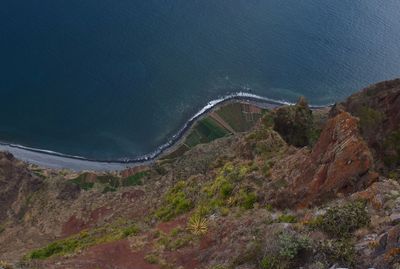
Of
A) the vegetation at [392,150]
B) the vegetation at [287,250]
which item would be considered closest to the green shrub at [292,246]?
the vegetation at [287,250]

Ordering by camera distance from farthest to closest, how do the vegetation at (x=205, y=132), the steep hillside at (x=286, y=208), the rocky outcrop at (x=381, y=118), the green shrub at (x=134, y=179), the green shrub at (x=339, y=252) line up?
the vegetation at (x=205, y=132), the green shrub at (x=134, y=179), the rocky outcrop at (x=381, y=118), the steep hillside at (x=286, y=208), the green shrub at (x=339, y=252)

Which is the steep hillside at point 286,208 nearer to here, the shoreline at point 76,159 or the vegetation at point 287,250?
the vegetation at point 287,250

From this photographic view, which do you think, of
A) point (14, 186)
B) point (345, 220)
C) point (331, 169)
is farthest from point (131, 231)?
point (14, 186)

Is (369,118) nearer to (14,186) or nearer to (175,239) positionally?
(175,239)

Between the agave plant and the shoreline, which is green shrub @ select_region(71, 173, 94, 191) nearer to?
the shoreline

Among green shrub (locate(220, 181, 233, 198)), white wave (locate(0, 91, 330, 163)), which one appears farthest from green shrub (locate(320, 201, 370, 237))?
white wave (locate(0, 91, 330, 163))
